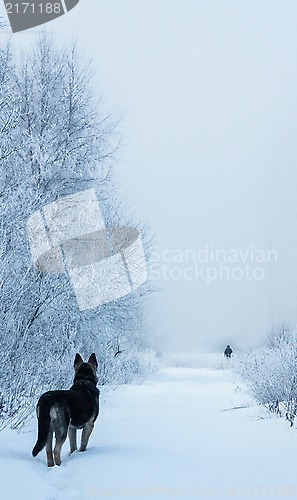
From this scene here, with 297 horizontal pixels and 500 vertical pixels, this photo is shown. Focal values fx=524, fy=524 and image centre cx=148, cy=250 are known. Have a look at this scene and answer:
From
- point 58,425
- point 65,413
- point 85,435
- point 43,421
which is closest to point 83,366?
point 85,435

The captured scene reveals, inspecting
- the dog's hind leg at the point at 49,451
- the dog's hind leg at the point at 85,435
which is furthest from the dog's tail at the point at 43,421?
the dog's hind leg at the point at 85,435

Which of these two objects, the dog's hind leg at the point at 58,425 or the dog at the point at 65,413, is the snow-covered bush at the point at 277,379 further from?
the dog's hind leg at the point at 58,425

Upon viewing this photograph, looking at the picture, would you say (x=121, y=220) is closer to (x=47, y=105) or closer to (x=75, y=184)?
(x=75, y=184)

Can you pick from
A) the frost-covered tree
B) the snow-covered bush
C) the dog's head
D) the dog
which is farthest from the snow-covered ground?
the frost-covered tree

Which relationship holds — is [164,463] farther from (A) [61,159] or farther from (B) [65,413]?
(A) [61,159]

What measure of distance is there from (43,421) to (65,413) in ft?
1.33

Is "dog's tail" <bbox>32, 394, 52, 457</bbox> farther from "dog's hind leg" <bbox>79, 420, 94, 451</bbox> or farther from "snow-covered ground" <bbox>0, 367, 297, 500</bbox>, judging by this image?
"dog's hind leg" <bbox>79, 420, 94, 451</bbox>

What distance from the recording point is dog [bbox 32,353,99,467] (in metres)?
5.27

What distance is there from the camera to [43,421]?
17.2 feet

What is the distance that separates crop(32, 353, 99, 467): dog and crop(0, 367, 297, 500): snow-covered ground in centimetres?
20

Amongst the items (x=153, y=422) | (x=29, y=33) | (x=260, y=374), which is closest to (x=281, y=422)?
(x=260, y=374)

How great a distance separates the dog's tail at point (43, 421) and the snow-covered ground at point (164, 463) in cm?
27

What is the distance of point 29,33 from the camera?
12.0 m

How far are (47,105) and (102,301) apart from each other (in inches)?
185
